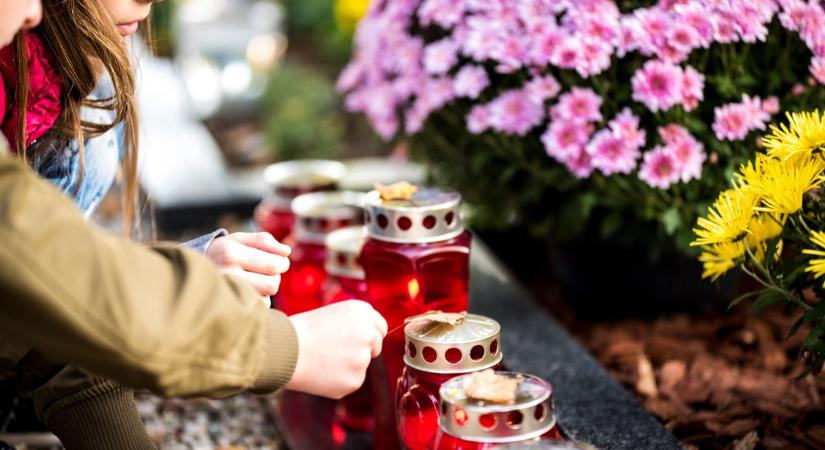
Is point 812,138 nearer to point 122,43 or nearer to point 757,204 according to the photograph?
point 757,204

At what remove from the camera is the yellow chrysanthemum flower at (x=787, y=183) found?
1651 millimetres

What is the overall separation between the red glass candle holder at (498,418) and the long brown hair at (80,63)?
95 cm

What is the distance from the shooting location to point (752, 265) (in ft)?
5.91

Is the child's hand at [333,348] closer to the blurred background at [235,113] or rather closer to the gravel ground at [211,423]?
the gravel ground at [211,423]

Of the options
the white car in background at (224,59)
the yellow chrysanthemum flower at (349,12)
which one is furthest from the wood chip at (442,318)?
the yellow chrysanthemum flower at (349,12)

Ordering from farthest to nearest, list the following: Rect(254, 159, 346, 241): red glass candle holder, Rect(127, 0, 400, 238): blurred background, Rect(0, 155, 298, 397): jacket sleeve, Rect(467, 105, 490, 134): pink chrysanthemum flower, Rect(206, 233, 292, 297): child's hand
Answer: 1. Rect(127, 0, 400, 238): blurred background
2. Rect(254, 159, 346, 241): red glass candle holder
3. Rect(467, 105, 490, 134): pink chrysanthemum flower
4. Rect(206, 233, 292, 297): child's hand
5. Rect(0, 155, 298, 397): jacket sleeve

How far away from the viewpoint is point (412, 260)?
6.32 ft

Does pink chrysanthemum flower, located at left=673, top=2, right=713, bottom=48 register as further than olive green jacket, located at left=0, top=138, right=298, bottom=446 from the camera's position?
Yes

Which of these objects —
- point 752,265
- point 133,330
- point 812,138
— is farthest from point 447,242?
point 133,330

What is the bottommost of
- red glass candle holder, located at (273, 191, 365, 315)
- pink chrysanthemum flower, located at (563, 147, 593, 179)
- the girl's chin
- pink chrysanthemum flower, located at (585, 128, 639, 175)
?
red glass candle holder, located at (273, 191, 365, 315)

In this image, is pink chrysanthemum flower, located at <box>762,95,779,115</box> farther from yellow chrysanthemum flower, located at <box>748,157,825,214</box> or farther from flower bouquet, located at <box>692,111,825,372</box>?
yellow chrysanthemum flower, located at <box>748,157,825,214</box>

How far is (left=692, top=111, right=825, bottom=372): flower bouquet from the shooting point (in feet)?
5.47

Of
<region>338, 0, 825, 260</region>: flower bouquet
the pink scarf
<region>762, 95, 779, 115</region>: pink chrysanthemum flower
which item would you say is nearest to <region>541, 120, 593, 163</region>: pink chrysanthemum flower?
<region>338, 0, 825, 260</region>: flower bouquet

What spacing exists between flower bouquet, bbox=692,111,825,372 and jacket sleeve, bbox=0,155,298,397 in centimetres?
86
